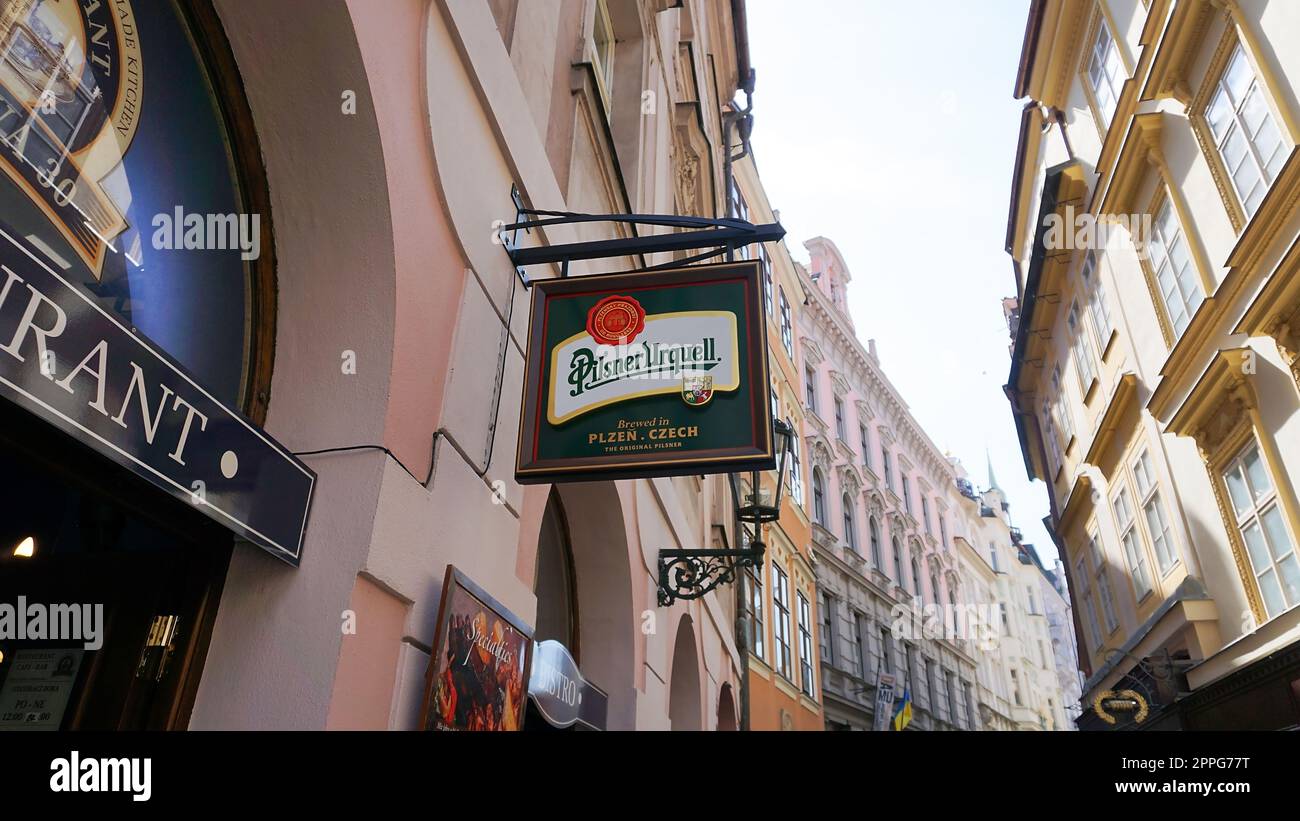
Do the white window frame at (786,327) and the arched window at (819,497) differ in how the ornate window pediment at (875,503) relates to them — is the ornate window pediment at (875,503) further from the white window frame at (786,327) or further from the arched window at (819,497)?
the white window frame at (786,327)

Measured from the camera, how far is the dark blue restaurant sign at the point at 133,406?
1803mm

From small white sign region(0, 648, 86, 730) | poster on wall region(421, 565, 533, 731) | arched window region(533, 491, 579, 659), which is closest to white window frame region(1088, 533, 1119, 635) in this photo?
arched window region(533, 491, 579, 659)

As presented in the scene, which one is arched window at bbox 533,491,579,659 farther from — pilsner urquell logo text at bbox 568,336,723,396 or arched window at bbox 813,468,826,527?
arched window at bbox 813,468,826,527

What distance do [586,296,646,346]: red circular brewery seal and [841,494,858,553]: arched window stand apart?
23.7 m

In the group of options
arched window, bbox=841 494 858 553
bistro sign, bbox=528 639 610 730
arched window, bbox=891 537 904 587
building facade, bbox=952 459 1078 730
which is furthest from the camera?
building facade, bbox=952 459 1078 730

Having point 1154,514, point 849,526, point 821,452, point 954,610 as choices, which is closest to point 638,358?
point 1154,514

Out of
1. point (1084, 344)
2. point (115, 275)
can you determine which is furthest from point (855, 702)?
point (115, 275)

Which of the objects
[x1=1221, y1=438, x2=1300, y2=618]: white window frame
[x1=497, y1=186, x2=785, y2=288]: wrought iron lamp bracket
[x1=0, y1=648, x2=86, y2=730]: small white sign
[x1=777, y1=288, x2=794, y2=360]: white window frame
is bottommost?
[x1=0, y1=648, x2=86, y2=730]: small white sign

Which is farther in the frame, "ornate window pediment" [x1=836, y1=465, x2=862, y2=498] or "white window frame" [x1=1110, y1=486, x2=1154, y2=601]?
"ornate window pediment" [x1=836, y1=465, x2=862, y2=498]

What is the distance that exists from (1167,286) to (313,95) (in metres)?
11.1

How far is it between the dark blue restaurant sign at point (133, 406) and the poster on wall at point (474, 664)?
649mm

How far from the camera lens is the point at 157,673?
8.61ft

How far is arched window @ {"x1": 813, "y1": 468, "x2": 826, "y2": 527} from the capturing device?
24.5 meters
